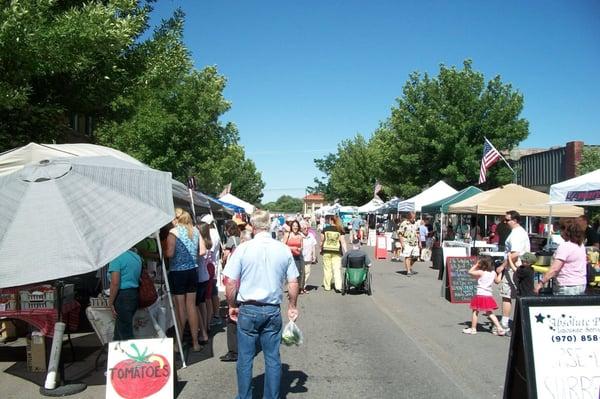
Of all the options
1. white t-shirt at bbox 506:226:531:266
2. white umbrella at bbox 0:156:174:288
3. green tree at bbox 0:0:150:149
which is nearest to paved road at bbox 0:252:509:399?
white t-shirt at bbox 506:226:531:266

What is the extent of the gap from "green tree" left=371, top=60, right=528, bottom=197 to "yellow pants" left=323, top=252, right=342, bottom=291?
1897cm

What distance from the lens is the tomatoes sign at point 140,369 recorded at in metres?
5.06

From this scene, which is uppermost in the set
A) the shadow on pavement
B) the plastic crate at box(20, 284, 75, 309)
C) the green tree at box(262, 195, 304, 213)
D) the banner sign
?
the green tree at box(262, 195, 304, 213)

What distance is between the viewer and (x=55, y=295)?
644 centimetres

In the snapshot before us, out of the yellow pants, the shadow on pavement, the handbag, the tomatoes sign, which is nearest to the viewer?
the tomatoes sign

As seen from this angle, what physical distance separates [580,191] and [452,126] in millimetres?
19452

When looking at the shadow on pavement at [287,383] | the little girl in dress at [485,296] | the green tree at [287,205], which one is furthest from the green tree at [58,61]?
the green tree at [287,205]

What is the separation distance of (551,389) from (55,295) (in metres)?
5.25

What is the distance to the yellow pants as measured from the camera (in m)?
13.4

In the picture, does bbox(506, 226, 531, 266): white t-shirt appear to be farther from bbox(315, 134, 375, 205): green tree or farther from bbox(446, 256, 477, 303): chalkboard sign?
bbox(315, 134, 375, 205): green tree

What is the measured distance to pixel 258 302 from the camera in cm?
478

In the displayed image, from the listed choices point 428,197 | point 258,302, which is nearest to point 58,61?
point 258,302

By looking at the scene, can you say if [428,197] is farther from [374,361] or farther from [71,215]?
[71,215]

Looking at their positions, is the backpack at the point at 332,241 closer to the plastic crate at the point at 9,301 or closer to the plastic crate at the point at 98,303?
the plastic crate at the point at 98,303
